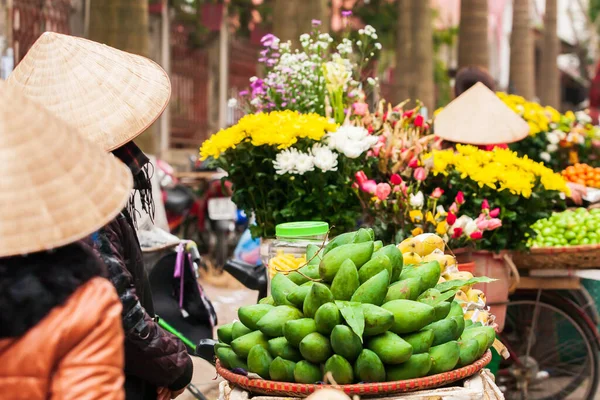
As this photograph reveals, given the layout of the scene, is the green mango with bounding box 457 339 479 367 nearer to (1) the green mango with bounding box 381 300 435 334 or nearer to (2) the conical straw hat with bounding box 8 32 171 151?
(1) the green mango with bounding box 381 300 435 334

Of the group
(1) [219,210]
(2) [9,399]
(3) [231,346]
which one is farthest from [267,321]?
(1) [219,210]

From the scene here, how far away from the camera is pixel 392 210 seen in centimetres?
475

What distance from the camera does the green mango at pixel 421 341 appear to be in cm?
271

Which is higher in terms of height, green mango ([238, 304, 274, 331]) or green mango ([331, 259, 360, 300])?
green mango ([331, 259, 360, 300])

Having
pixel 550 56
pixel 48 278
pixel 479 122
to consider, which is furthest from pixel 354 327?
pixel 550 56

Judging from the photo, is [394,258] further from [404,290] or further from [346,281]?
[346,281]

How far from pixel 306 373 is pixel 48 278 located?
100cm

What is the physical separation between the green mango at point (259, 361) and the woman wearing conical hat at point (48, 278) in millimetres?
872

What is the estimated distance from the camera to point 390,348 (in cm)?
A: 264

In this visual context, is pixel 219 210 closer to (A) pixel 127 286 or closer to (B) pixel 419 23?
(B) pixel 419 23

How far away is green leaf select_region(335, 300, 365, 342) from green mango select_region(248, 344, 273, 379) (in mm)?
253

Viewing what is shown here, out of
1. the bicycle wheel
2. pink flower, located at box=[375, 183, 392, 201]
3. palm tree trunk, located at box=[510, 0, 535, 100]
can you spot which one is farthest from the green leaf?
palm tree trunk, located at box=[510, 0, 535, 100]

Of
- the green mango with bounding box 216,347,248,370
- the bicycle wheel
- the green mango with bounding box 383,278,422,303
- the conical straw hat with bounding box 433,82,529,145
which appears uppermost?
the conical straw hat with bounding box 433,82,529,145

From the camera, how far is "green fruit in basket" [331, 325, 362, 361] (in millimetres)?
2586
